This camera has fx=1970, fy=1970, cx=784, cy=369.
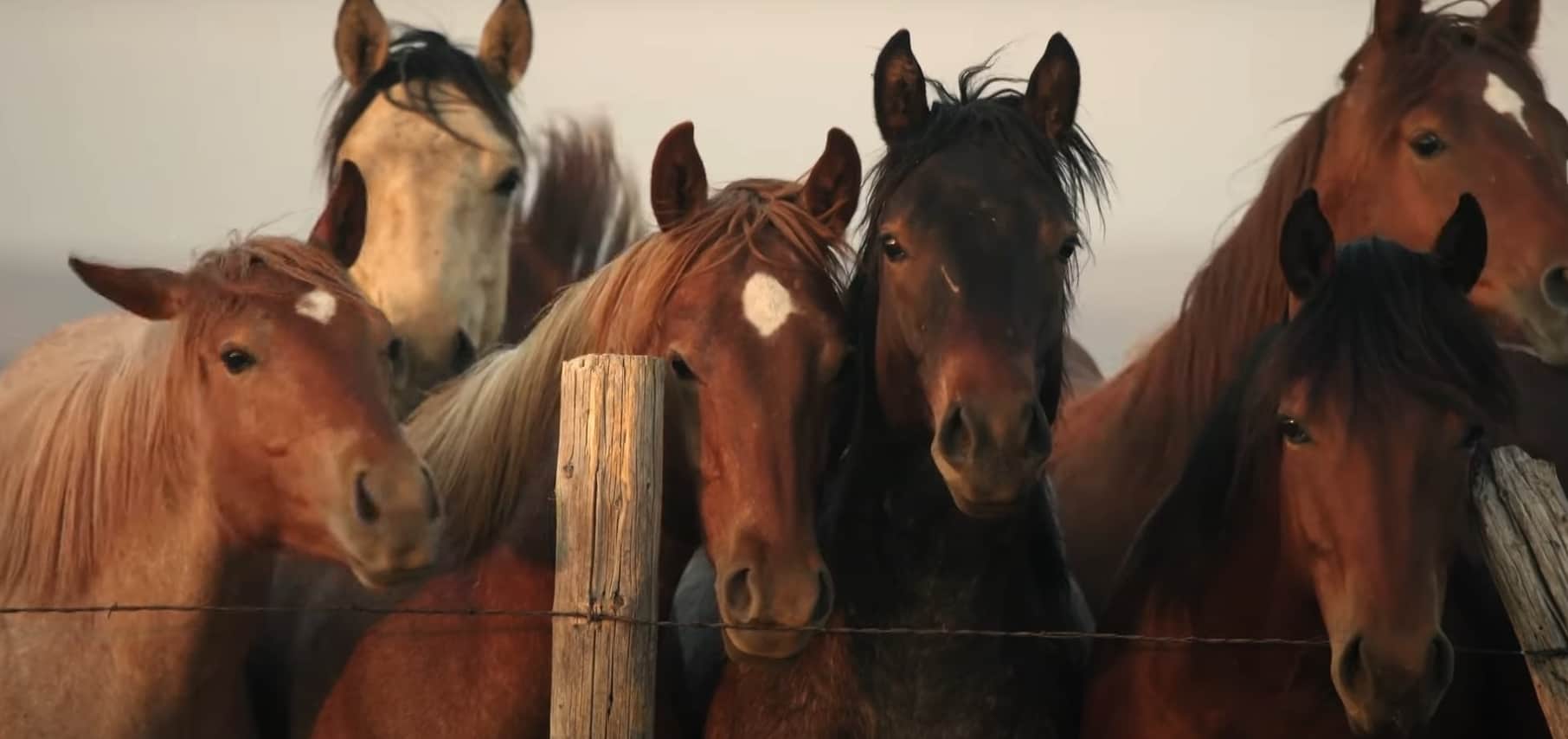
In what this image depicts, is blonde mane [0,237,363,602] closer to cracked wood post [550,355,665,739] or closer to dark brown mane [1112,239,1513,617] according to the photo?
cracked wood post [550,355,665,739]

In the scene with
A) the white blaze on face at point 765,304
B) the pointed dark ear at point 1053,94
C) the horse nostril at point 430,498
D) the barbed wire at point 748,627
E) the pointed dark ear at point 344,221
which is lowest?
the barbed wire at point 748,627

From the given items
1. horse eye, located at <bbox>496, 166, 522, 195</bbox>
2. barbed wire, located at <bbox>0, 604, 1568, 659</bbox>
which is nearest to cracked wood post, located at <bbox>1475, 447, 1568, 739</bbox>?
barbed wire, located at <bbox>0, 604, 1568, 659</bbox>

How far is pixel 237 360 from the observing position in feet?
13.1

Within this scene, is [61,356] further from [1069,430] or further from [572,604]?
[1069,430]

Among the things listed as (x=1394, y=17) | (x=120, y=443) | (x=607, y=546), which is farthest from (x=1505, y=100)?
(x=120, y=443)

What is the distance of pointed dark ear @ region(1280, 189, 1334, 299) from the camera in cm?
399

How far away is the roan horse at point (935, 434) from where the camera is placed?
416 cm

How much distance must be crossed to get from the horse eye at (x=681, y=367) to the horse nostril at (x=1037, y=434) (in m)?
0.70

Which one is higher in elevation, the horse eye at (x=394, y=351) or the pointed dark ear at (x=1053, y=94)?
the pointed dark ear at (x=1053, y=94)

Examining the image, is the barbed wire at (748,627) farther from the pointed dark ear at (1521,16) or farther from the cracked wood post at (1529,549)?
the pointed dark ear at (1521,16)

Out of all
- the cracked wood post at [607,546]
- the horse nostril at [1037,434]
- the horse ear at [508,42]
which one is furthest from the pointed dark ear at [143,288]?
the horse ear at [508,42]

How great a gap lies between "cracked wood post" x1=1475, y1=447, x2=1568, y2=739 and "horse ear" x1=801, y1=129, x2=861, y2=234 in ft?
4.82

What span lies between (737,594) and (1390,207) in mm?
2167

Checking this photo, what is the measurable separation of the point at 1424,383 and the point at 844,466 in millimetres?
1367
